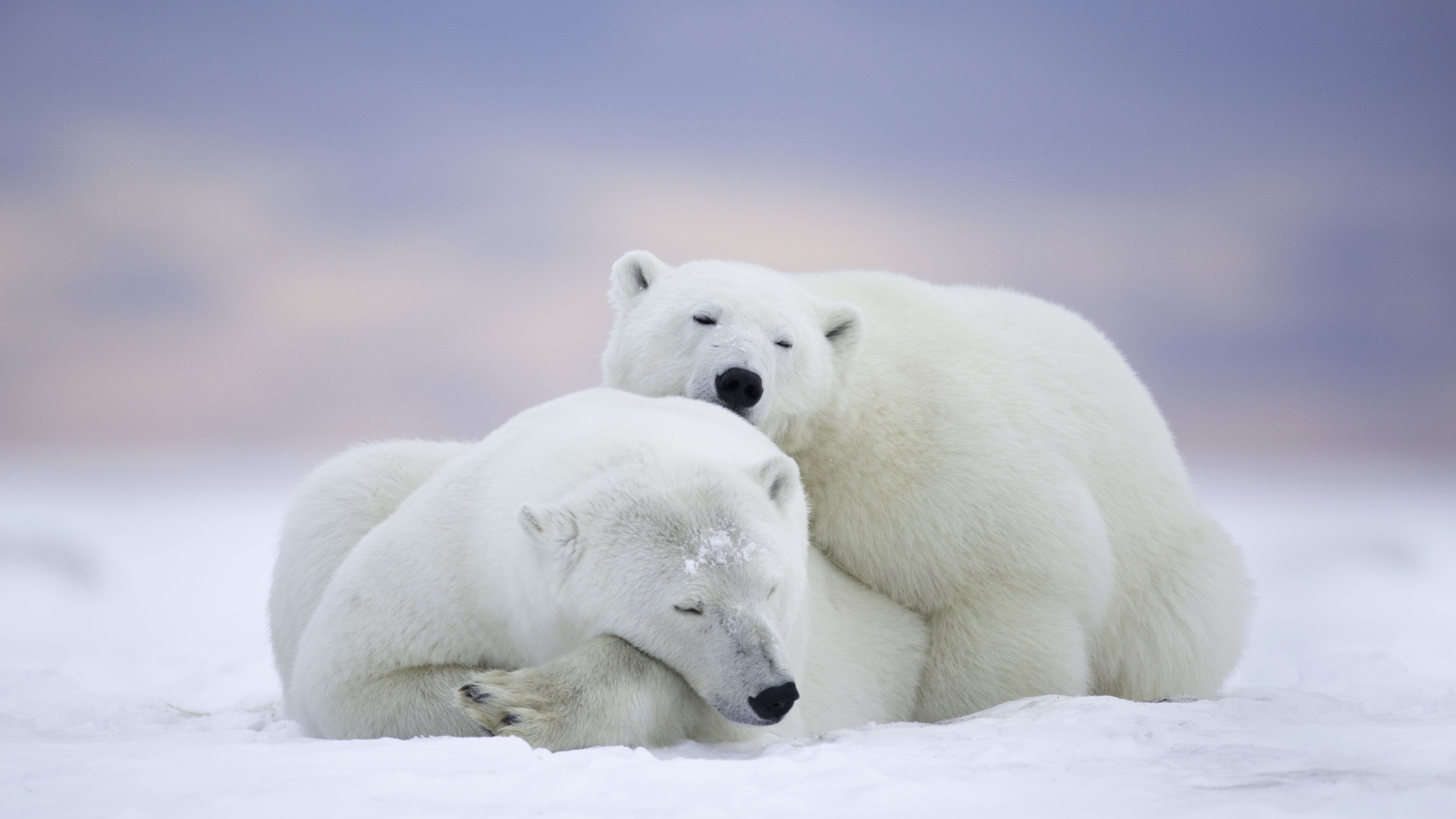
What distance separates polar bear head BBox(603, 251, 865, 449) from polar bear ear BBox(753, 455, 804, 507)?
1099 millimetres

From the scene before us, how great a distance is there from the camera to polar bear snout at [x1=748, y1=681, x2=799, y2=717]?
136 inches

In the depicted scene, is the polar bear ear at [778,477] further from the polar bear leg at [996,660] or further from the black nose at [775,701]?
the polar bear leg at [996,660]

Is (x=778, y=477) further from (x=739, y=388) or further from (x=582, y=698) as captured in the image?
(x=739, y=388)

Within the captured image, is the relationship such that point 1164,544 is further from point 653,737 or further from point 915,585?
point 653,737

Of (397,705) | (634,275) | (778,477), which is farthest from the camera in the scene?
(634,275)

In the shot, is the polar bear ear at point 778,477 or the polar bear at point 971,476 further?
the polar bear at point 971,476

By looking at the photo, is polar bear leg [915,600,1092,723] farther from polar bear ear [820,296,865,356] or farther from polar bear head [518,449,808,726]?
polar bear head [518,449,808,726]

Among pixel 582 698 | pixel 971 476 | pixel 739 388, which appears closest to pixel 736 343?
pixel 739 388

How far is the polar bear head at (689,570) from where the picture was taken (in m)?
3.53

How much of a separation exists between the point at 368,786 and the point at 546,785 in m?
0.44

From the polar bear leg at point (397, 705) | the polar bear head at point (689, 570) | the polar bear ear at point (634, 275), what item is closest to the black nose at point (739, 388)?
the polar bear ear at point (634, 275)

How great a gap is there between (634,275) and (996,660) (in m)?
2.54

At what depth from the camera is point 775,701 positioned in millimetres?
3469

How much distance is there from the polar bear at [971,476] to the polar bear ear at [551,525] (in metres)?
1.49
